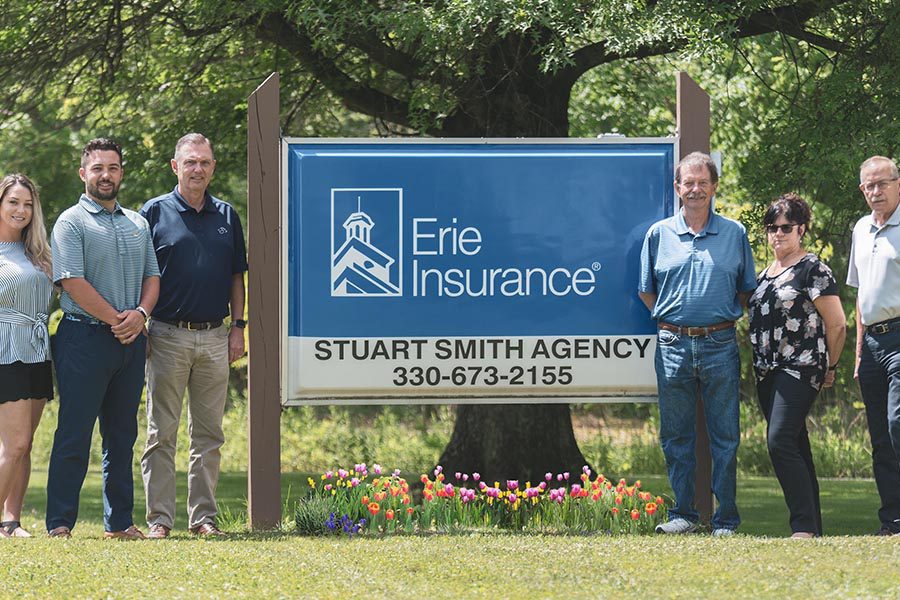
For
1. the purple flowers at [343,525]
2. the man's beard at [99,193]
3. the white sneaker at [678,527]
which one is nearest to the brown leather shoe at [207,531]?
the purple flowers at [343,525]

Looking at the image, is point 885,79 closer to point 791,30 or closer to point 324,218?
point 791,30

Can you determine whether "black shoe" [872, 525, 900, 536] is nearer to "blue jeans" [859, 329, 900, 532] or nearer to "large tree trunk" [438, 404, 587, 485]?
"blue jeans" [859, 329, 900, 532]

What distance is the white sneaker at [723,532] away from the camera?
669 centimetres

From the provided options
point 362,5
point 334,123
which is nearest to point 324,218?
point 362,5

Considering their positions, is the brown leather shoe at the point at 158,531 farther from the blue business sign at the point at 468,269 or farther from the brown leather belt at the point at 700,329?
the brown leather belt at the point at 700,329

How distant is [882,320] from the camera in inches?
256

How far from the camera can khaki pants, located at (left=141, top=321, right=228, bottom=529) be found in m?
6.81

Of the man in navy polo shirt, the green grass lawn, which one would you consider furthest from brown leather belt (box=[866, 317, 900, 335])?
the man in navy polo shirt

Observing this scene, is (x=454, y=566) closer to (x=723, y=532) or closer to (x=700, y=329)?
(x=723, y=532)

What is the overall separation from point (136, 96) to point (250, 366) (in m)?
6.17

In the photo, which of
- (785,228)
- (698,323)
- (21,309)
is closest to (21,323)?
(21,309)

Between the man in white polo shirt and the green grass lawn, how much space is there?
1.53 feet

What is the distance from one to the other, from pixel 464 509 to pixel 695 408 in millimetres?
1503

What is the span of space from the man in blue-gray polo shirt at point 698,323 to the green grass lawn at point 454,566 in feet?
1.41
